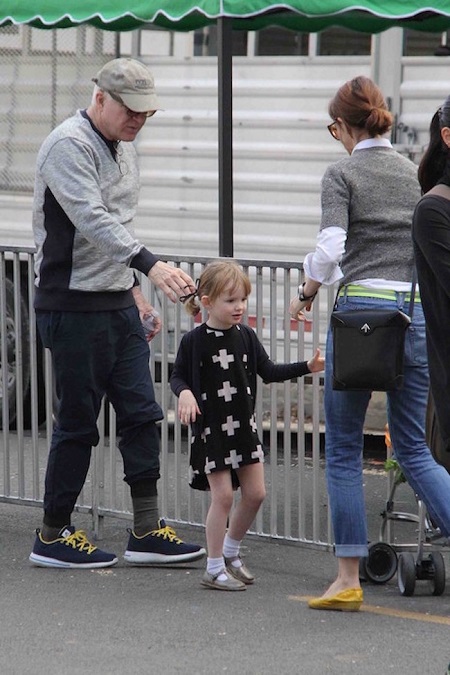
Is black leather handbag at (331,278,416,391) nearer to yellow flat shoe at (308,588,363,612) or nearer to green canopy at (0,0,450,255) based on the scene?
yellow flat shoe at (308,588,363,612)

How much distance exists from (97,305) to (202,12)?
130cm

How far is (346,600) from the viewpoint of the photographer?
17.0 ft

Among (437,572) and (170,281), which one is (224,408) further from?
(437,572)

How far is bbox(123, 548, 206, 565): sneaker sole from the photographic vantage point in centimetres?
588

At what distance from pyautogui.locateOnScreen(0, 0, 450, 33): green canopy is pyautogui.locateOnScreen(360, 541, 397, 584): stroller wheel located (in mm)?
2074

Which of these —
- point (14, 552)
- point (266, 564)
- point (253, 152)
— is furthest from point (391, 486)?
point (253, 152)

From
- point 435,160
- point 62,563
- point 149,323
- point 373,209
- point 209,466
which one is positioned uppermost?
point 435,160

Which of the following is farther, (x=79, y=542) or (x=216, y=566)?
(x=79, y=542)

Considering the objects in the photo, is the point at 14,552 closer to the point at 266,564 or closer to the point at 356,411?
the point at 266,564

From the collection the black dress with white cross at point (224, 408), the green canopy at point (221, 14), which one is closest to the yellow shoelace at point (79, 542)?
the black dress with white cross at point (224, 408)

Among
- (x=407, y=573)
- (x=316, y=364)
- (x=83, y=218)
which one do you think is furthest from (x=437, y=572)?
(x=83, y=218)

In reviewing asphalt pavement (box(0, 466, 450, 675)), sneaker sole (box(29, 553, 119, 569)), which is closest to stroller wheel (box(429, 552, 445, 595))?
asphalt pavement (box(0, 466, 450, 675))

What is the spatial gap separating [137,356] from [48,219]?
0.66 meters

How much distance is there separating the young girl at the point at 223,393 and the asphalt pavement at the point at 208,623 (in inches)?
9.7
